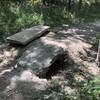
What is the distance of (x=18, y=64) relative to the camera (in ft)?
19.9

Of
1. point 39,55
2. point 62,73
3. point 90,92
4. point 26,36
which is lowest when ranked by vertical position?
point 62,73

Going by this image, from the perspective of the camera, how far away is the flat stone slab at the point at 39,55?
5988 millimetres

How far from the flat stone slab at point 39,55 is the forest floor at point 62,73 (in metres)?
0.25

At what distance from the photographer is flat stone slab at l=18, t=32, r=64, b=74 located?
19.6 feet

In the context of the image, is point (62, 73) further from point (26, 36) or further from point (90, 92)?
point (26, 36)

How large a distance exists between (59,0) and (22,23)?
30.9ft

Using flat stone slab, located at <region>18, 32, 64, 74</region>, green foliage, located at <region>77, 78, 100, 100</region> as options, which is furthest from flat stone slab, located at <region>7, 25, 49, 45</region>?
green foliage, located at <region>77, 78, 100, 100</region>

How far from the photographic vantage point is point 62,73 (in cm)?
626

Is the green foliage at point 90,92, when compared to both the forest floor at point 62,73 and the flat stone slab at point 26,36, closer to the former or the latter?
the forest floor at point 62,73

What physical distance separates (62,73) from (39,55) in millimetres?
739

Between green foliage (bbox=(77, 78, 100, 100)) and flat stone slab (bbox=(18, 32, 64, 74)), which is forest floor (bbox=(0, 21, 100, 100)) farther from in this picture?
flat stone slab (bbox=(18, 32, 64, 74))

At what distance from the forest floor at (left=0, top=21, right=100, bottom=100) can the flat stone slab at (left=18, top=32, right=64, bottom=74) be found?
0.25 meters

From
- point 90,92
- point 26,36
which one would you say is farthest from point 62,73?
point 26,36

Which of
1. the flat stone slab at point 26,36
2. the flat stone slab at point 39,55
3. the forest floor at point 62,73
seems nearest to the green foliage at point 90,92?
the forest floor at point 62,73
